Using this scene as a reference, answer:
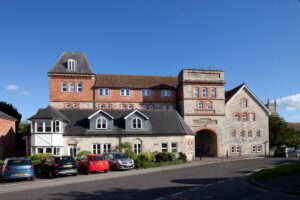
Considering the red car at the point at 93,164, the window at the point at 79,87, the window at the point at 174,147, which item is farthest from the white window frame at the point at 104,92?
the red car at the point at 93,164

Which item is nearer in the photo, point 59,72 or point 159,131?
point 159,131

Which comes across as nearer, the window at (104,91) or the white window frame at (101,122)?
the white window frame at (101,122)

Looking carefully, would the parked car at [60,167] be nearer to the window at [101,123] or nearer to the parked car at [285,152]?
the window at [101,123]

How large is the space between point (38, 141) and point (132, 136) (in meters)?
10.6

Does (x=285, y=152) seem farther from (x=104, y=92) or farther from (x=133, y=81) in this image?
(x=104, y=92)

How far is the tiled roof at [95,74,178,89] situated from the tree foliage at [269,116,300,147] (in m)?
19.1

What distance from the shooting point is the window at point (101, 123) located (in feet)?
123

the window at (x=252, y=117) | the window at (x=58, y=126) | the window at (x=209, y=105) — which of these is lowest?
the window at (x=58, y=126)

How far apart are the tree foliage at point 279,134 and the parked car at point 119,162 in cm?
3585

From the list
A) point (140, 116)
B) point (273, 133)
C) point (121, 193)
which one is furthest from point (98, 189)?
point (273, 133)

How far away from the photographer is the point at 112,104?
5044cm

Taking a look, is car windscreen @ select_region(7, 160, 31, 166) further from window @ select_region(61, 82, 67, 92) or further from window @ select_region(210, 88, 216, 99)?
window @ select_region(210, 88, 216, 99)

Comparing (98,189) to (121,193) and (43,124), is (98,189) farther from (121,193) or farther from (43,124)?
(43,124)

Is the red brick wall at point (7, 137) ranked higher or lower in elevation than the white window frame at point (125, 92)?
lower
